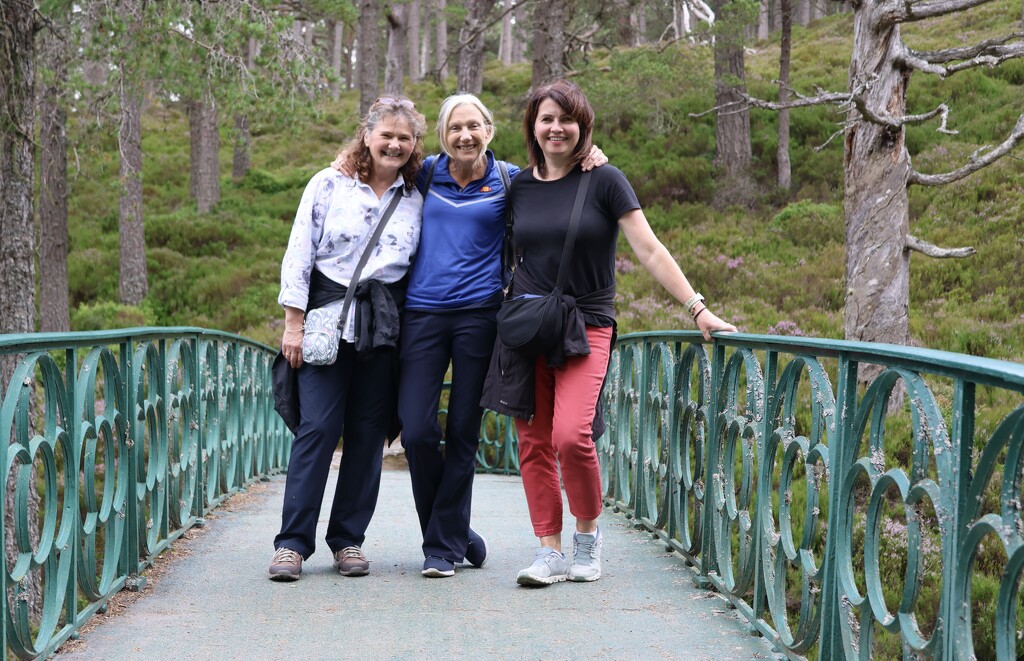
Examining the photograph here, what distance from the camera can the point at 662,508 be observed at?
16.6 feet

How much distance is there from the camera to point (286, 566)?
162 inches

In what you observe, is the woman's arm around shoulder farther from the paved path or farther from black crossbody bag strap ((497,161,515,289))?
the paved path

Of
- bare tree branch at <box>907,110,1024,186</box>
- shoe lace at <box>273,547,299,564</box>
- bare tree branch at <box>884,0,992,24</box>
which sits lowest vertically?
shoe lace at <box>273,547,299,564</box>

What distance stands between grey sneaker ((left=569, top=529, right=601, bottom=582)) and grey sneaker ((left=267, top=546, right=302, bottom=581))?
3.68ft

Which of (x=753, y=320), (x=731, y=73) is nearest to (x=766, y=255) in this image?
(x=753, y=320)

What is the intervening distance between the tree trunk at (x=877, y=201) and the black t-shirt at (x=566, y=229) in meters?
5.89

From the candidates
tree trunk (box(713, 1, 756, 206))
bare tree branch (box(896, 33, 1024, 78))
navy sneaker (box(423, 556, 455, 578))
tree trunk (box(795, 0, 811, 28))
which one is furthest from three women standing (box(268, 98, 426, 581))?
tree trunk (box(795, 0, 811, 28))

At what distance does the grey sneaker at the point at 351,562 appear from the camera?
4254 mm

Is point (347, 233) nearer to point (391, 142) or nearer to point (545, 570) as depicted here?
point (391, 142)

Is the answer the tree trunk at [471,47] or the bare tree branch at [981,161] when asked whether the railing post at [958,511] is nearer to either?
the bare tree branch at [981,161]

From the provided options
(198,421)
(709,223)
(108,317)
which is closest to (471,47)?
(709,223)

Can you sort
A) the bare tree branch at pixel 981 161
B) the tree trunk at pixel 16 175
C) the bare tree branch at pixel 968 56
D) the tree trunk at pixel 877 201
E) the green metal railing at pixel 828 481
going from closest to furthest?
the green metal railing at pixel 828 481
the tree trunk at pixel 16 175
the bare tree branch at pixel 968 56
the bare tree branch at pixel 981 161
the tree trunk at pixel 877 201

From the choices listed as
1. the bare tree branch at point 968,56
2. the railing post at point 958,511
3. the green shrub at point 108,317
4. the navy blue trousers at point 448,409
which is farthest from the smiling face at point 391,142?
the green shrub at point 108,317

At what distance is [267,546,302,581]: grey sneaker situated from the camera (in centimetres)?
411
